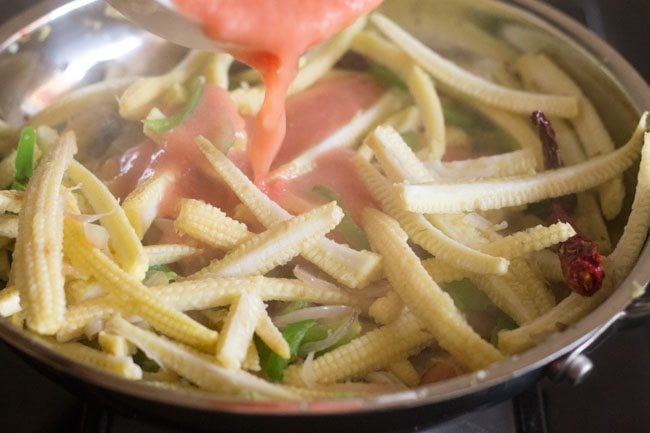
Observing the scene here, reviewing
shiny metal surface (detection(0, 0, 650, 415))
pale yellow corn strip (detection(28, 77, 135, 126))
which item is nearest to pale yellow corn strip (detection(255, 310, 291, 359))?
shiny metal surface (detection(0, 0, 650, 415))

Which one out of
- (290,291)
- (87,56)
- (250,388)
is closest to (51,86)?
(87,56)

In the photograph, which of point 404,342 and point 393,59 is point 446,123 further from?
point 404,342

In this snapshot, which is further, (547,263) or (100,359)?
(547,263)

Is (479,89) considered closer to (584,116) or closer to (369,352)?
(584,116)

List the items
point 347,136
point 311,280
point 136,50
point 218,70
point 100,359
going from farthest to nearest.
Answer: point 136,50 → point 218,70 → point 347,136 → point 311,280 → point 100,359

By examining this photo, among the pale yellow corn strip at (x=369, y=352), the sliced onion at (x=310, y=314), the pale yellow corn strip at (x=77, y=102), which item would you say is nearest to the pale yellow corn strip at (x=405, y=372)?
the pale yellow corn strip at (x=369, y=352)

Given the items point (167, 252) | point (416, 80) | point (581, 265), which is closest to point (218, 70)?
point (416, 80)

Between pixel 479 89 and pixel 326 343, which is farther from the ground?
pixel 479 89
